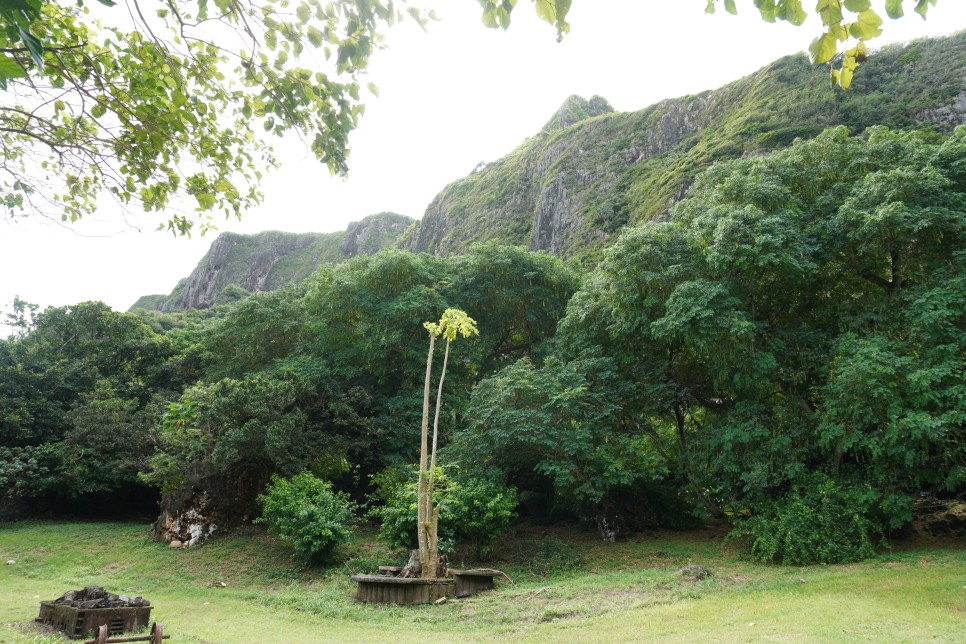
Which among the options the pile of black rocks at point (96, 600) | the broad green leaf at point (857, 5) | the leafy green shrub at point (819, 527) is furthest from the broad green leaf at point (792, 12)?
the leafy green shrub at point (819, 527)

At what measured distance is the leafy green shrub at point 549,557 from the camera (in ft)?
37.3

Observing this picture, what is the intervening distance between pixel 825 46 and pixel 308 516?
12.4 m

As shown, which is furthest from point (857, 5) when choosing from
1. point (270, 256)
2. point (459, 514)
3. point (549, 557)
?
point (270, 256)

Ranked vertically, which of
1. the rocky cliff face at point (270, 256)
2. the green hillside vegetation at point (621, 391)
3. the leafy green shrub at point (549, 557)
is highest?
the rocky cliff face at point (270, 256)

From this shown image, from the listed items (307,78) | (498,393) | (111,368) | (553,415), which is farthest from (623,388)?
(111,368)

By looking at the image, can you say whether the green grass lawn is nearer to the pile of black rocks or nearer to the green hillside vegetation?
the pile of black rocks

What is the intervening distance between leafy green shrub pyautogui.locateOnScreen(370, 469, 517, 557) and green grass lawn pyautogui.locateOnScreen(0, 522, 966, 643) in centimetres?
62

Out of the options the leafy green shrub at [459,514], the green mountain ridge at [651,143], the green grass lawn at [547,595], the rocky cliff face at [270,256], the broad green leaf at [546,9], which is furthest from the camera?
the rocky cliff face at [270,256]

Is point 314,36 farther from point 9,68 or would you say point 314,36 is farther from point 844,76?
point 844,76

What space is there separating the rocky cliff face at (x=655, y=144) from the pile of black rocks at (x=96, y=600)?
29764 millimetres

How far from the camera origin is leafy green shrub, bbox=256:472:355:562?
470 inches

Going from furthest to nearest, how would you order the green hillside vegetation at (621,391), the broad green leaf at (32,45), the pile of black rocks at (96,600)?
1. the green hillside vegetation at (621,391)
2. the pile of black rocks at (96,600)
3. the broad green leaf at (32,45)

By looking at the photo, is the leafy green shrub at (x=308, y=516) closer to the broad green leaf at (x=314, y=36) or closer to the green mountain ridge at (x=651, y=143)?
the broad green leaf at (x=314, y=36)

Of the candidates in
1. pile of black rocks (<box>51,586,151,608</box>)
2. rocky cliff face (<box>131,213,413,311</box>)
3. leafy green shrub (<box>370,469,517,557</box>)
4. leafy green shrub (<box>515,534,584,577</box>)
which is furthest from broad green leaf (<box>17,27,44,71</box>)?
rocky cliff face (<box>131,213,413,311</box>)
